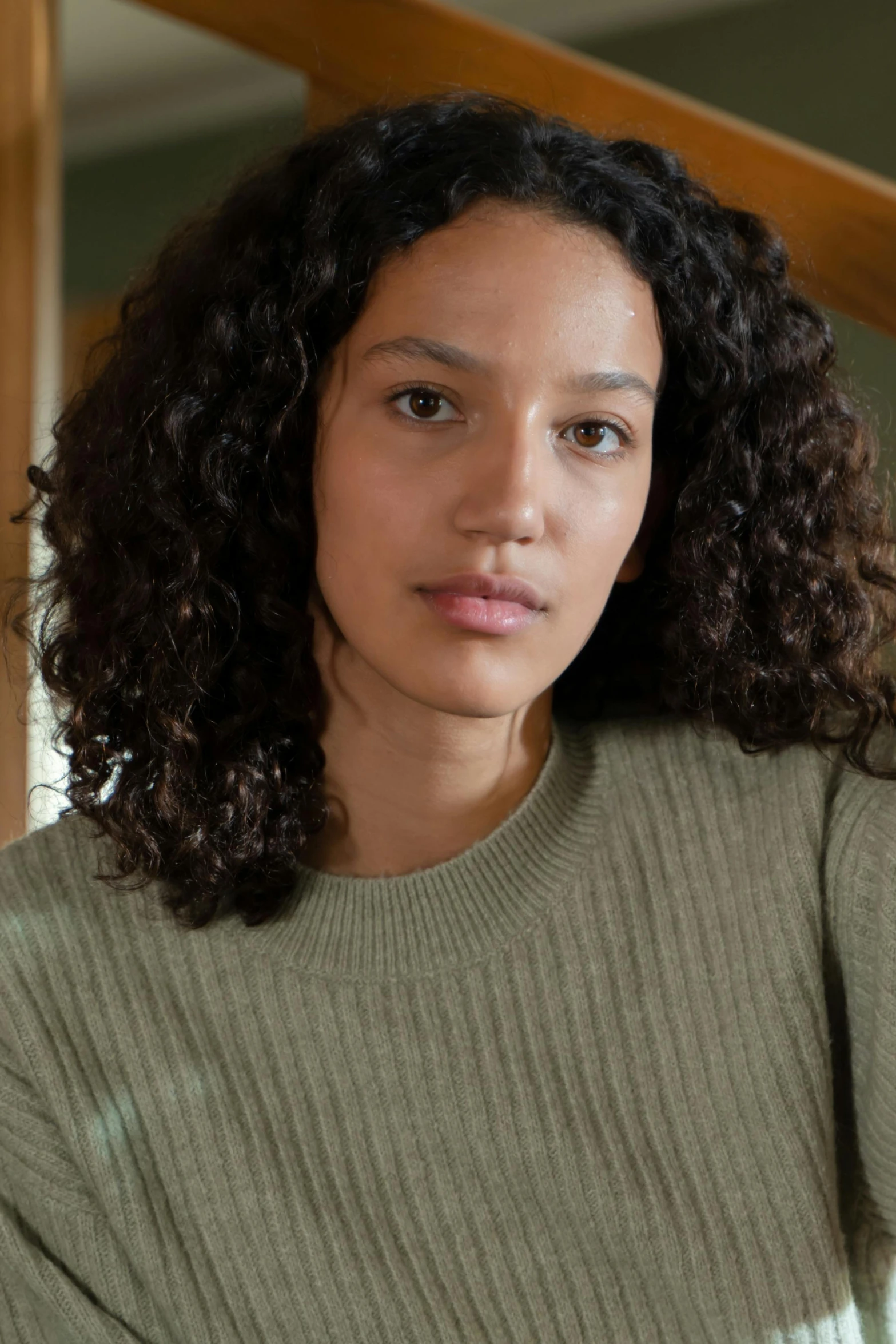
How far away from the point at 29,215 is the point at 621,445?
0.66m

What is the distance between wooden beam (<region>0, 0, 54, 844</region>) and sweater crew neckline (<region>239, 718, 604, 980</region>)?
1.30 ft

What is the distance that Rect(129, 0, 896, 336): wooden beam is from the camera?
3.79 feet

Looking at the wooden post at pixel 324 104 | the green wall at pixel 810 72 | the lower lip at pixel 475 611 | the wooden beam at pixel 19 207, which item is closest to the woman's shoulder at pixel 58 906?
the wooden beam at pixel 19 207

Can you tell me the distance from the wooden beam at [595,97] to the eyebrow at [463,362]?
10.6 inches

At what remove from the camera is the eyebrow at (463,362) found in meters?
0.93

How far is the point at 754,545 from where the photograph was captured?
3.67ft

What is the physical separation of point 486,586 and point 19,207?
2.24 feet

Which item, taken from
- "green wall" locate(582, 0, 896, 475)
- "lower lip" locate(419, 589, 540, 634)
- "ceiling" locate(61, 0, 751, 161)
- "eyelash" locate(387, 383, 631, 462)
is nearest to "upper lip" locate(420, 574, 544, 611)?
"lower lip" locate(419, 589, 540, 634)

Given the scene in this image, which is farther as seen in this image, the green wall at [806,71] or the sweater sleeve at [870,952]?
the green wall at [806,71]

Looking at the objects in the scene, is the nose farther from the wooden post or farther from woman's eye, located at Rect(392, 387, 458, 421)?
the wooden post

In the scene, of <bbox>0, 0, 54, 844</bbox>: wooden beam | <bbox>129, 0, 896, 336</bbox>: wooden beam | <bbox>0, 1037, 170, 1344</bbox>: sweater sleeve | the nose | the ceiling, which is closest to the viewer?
the nose

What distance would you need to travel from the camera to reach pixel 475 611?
930 millimetres

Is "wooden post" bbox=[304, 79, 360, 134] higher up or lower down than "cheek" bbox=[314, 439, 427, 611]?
higher up

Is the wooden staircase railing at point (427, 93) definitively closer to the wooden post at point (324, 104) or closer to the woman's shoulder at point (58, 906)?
the wooden post at point (324, 104)
